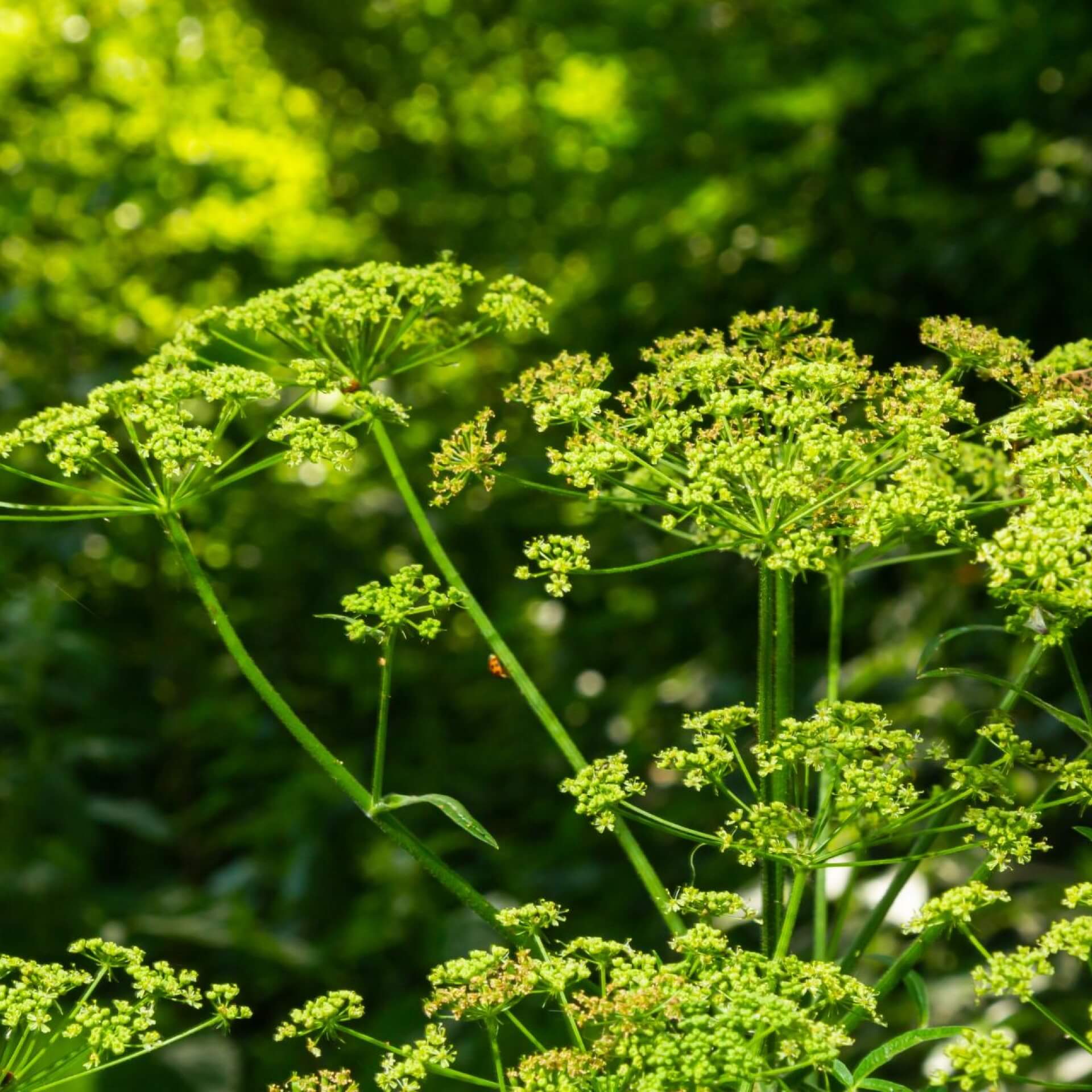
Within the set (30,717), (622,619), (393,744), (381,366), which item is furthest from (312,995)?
(381,366)

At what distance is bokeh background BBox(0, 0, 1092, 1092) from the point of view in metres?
5.88

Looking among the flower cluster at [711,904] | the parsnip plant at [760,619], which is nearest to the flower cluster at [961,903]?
the parsnip plant at [760,619]

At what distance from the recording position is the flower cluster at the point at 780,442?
1827 mm

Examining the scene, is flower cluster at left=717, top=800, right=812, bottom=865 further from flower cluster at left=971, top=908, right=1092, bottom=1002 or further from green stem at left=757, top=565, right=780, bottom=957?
flower cluster at left=971, top=908, right=1092, bottom=1002

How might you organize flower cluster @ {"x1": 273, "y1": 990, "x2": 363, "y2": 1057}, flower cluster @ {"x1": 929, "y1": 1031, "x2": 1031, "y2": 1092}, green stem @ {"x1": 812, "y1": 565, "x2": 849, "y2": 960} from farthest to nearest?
green stem @ {"x1": 812, "y1": 565, "x2": 849, "y2": 960}
flower cluster @ {"x1": 273, "y1": 990, "x2": 363, "y2": 1057}
flower cluster @ {"x1": 929, "y1": 1031, "x2": 1031, "y2": 1092}

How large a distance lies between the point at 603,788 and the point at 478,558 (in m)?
5.39

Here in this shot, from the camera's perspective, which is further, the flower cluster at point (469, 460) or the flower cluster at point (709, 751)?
the flower cluster at point (469, 460)

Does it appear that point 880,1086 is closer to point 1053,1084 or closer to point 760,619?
point 1053,1084

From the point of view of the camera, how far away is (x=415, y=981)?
6168 mm

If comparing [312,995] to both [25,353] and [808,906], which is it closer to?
[808,906]

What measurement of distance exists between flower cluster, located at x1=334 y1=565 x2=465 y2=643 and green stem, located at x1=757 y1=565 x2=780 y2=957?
0.45m

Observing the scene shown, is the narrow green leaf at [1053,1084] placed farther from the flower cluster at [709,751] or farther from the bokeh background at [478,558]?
the bokeh background at [478,558]

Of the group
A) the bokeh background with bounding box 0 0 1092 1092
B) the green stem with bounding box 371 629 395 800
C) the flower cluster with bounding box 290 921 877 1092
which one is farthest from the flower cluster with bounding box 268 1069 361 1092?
the bokeh background with bounding box 0 0 1092 1092

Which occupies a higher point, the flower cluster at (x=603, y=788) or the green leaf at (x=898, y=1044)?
the flower cluster at (x=603, y=788)
